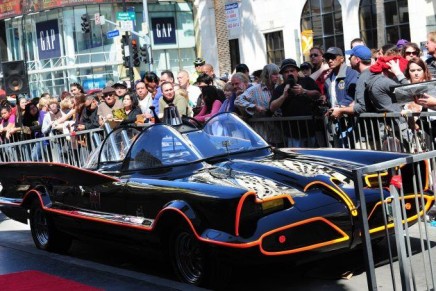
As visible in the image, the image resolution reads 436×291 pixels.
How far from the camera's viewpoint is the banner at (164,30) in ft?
185

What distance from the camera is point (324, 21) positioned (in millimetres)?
31391

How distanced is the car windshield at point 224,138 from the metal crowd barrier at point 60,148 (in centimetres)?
585

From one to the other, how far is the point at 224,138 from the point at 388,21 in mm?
21364

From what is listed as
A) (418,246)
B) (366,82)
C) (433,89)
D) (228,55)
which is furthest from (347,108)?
(228,55)

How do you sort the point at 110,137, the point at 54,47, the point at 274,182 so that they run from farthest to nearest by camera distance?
the point at 54,47, the point at 110,137, the point at 274,182

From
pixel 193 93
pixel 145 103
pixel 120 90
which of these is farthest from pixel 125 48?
pixel 145 103

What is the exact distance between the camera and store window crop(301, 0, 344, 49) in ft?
101

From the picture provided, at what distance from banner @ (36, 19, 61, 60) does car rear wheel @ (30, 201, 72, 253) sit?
151 feet

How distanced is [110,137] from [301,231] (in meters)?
3.22

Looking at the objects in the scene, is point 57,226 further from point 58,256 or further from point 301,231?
point 301,231

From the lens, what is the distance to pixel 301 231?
250 inches

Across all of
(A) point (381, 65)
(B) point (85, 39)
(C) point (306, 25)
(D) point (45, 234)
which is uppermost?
(B) point (85, 39)

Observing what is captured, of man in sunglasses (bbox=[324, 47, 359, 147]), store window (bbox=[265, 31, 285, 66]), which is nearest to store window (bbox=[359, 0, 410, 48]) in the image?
store window (bbox=[265, 31, 285, 66])

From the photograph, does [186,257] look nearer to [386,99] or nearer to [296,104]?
[386,99]
